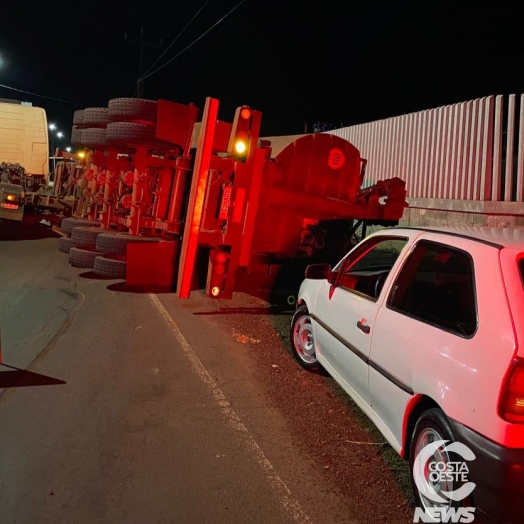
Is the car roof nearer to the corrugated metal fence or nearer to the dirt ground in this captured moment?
the dirt ground

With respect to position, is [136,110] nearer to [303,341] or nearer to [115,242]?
[115,242]

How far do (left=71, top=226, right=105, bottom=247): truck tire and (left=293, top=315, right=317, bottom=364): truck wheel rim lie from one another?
5868 millimetres

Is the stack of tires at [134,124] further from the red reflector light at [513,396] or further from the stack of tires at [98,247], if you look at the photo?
the red reflector light at [513,396]

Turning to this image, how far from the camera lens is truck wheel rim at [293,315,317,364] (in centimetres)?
576

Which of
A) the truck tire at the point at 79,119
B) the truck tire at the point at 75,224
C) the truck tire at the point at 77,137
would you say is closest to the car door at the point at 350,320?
the truck tire at the point at 75,224

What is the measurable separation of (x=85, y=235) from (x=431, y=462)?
8.84 m

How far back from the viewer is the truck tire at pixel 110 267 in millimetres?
9156

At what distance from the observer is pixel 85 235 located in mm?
10672

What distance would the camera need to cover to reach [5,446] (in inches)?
155

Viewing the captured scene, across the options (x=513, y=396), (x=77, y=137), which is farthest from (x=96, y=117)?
(x=513, y=396)

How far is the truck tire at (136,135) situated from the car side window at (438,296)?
6.28 metres

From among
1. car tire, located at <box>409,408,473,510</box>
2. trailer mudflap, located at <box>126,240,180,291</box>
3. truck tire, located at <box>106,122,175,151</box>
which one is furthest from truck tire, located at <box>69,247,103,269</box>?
car tire, located at <box>409,408,473,510</box>

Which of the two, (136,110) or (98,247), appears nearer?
(136,110)

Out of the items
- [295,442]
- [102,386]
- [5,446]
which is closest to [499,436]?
[295,442]
